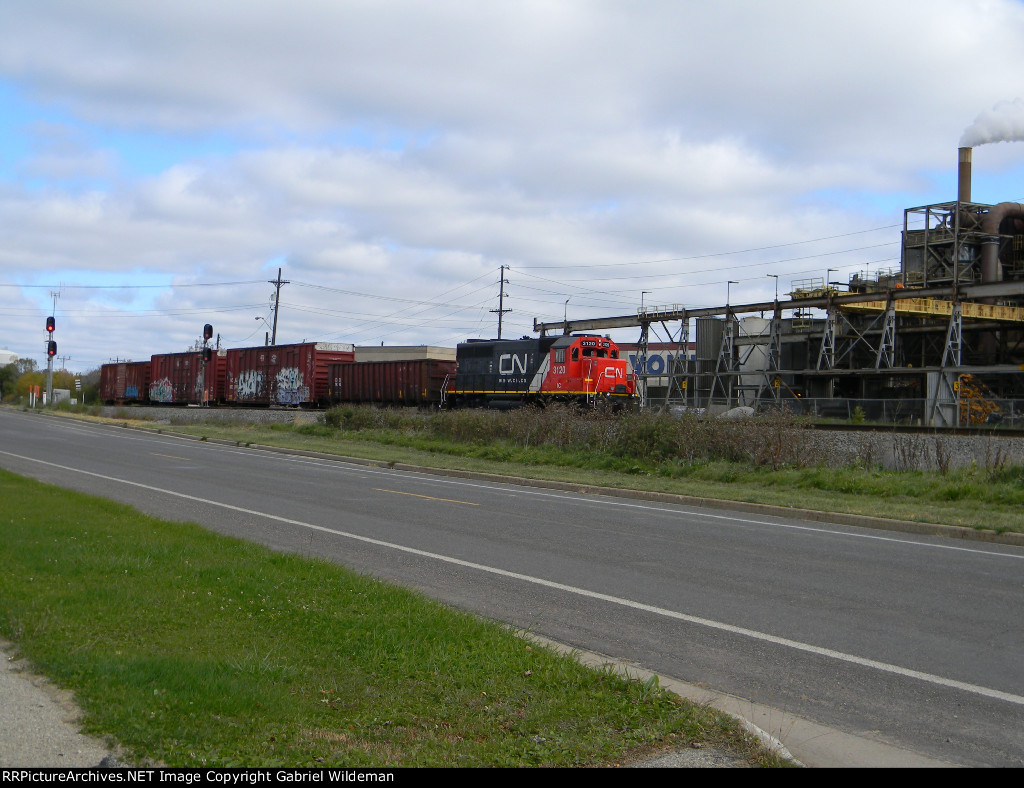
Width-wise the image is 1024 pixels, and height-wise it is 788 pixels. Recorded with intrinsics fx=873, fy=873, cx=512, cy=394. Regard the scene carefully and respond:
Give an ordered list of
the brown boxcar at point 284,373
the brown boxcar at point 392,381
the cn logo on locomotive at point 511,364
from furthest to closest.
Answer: the brown boxcar at point 284,373, the brown boxcar at point 392,381, the cn logo on locomotive at point 511,364

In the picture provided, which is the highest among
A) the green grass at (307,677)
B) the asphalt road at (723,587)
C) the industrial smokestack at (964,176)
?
the industrial smokestack at (964,176)

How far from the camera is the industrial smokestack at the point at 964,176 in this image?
53875mm

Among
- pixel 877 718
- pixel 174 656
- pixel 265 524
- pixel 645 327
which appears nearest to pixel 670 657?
pixel 877 718

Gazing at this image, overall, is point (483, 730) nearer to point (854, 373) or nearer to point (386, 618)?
point (386, 618)

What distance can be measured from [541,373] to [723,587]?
86.9ft

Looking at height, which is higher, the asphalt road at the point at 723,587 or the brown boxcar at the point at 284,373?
the brown boxcar at the point at 284,373

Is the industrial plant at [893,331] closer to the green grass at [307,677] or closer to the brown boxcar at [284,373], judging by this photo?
the brown boxcar at [284,373]

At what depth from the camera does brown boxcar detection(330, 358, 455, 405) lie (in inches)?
1622

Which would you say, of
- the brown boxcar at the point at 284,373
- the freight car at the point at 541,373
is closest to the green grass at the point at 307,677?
the freight car at the point at 541,373

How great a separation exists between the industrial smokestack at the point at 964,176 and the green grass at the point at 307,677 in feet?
185

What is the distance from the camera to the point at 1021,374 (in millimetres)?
42594

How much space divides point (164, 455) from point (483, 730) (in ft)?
77.4

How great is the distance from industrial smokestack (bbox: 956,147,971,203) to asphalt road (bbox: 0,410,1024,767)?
4701 centimetres
